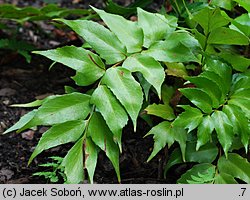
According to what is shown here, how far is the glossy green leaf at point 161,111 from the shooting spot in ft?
5.03

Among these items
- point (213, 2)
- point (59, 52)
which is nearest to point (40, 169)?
point (59, 52)

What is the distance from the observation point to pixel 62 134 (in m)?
1.40

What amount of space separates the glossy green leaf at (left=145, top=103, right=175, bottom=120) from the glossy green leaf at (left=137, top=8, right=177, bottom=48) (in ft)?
0.71

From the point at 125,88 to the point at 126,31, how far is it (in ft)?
0.71

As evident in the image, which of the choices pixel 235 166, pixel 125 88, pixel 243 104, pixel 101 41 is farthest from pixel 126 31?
pixel 235 166

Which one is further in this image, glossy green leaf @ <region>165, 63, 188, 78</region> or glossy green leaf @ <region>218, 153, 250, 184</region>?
glossy green leaf @ <region>165, 63, 188, 78</region>

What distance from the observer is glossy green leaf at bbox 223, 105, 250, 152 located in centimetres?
136

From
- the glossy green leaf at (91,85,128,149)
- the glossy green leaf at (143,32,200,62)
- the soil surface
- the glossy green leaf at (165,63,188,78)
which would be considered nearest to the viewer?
the glossy green leaf at (91,85,128,149)

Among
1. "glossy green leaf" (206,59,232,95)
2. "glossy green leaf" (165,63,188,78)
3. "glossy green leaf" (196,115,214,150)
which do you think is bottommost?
"glossy green leaf" (196,115,214,150)

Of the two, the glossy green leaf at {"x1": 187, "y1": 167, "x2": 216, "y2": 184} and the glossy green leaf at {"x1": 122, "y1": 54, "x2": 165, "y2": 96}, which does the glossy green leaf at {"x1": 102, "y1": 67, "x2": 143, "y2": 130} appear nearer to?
the glossy green leaf at {"x1": 122, "y1": 54, "x2": 165, "y2": 96}

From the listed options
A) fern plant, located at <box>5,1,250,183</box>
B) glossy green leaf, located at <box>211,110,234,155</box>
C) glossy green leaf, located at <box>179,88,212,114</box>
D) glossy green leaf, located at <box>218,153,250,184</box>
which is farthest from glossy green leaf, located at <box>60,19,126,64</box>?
glossy green leaf, located at <box>218,153,250,184</box>

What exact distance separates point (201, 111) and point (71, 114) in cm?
40

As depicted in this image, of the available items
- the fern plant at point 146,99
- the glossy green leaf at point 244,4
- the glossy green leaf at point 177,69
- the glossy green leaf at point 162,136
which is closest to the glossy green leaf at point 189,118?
the fern plant at point 146,99

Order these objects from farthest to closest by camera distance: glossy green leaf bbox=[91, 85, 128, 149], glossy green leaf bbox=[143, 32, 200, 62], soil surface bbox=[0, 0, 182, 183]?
soil surface bbox=[0, 0, 182, 183] < glossy green leaf bbox=[143, 32, 200, 62] < glossy green leaf bbox=[91, 85, 128, 149]
